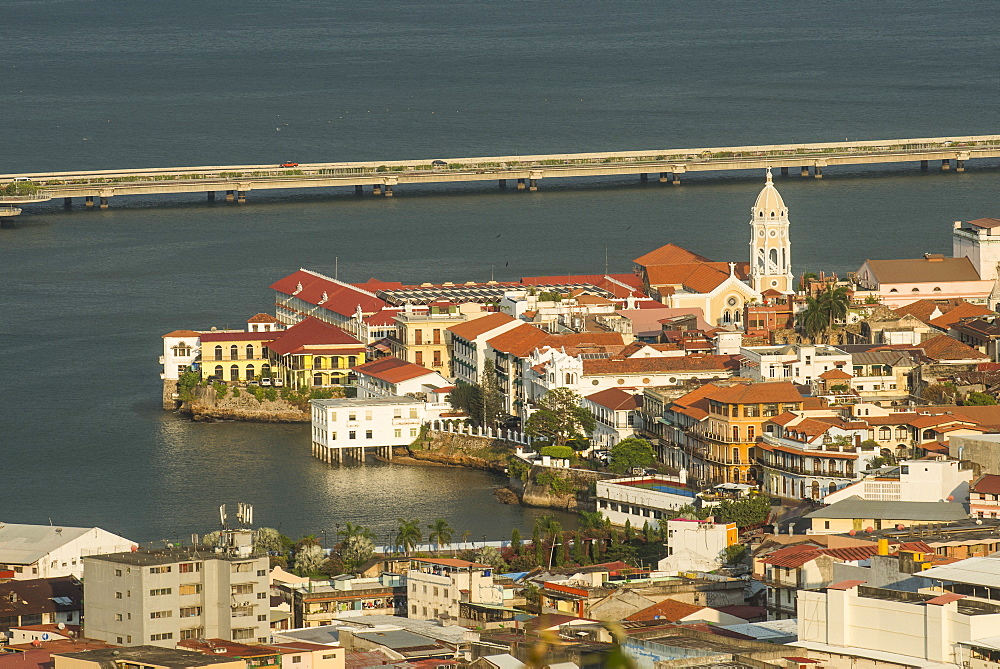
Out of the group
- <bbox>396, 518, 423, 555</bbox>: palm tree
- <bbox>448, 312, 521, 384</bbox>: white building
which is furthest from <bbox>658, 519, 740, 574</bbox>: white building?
<bbox>448, 312, 521, 384</bbox>: white building

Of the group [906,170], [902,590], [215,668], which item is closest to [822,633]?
[902,590]

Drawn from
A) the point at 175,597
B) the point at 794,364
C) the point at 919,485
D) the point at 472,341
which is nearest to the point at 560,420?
the point at 794,364

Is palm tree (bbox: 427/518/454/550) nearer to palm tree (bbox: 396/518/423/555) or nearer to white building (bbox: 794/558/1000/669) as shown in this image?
palm tree (bbox: 396/518/423/555)

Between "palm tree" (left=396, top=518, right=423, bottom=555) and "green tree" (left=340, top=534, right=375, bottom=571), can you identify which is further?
"palm tree" (left=396, top=518, right=423, bottom=555)

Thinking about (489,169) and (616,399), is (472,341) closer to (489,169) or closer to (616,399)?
(616,399)

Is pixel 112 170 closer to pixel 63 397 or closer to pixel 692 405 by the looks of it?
pixel 63 397

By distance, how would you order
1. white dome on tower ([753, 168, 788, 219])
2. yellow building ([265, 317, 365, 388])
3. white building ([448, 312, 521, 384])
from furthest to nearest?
white dome on tower ([753, 168, 788, 219]), yellow building ([265, 317, 365, 388]), white building ([448, 312, 521, 384])
